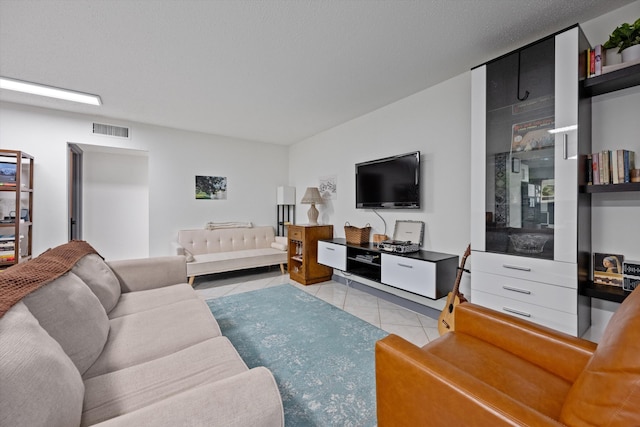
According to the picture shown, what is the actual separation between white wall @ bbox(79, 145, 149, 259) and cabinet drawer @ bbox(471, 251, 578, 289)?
186 inches

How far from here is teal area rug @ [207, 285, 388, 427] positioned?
1.52m

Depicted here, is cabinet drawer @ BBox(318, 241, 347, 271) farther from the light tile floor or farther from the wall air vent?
the wall air vent

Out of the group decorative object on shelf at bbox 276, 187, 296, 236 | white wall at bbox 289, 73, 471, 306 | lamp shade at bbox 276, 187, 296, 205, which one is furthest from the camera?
decorative object on shelf at bbox 276, 187, 296, 236

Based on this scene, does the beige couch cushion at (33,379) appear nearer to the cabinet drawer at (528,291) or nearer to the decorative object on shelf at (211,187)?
the cabinet drawer at (528,291)

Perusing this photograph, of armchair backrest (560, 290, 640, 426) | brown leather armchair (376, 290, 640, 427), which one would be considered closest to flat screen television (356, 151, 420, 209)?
brown leather armchair (376, 290, 640, 427)

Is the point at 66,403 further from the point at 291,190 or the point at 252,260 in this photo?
the point at 291,190

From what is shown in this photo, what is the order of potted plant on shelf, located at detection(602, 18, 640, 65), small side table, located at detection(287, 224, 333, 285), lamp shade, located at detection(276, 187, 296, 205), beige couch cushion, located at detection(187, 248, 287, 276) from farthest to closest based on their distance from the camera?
1. lamp shade, located at detection(276, 187, 296, 205)
2. small side table, located at detection(287, 224, 333, 285)
3. beige couch cushion, located at detection(187, 248, 287, 276)
4. potted plant on shelf, located at detection(602, 18, 640, 65)

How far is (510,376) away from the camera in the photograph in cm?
112

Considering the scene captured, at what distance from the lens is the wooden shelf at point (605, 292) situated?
5.15 feet

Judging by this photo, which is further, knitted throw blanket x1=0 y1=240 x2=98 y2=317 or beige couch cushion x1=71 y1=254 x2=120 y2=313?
beige couch cushion x1=71 y1=254 x2=120 y2=313

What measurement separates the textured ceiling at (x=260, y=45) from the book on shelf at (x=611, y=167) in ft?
3.23

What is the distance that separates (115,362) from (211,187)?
3732mm

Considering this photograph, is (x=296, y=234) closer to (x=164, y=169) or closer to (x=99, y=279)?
(x=164, y=169)

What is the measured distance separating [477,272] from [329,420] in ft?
4.95
